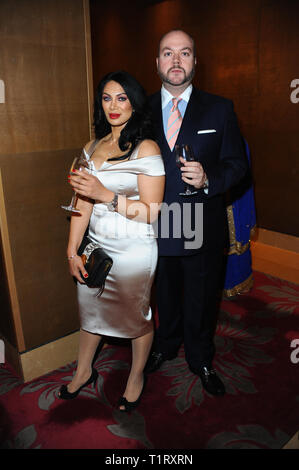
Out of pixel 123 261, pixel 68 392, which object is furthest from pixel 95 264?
pixel 68 392

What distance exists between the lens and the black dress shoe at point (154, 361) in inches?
98.3

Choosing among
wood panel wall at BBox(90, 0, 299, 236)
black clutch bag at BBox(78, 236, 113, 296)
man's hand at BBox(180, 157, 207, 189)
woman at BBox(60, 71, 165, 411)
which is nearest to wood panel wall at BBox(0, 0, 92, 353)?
woman at BBox(60, 71, 165, 411)

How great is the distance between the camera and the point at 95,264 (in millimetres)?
1923

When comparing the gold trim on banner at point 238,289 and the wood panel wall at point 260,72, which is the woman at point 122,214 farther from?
the wood panel wall at point 260,72

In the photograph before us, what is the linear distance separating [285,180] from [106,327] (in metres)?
2.99

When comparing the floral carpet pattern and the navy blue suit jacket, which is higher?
the navy blue suit jacket

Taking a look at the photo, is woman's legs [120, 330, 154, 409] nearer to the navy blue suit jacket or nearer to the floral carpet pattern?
Result: the floral carpet pattern

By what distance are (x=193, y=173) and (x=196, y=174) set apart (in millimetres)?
16

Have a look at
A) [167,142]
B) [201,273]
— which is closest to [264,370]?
[201,273]

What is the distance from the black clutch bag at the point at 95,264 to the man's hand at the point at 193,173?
1.84 ft

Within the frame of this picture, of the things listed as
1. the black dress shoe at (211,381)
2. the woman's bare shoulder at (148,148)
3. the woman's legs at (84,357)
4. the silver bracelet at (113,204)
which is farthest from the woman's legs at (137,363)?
the woman's bare shoulder at (148,148)

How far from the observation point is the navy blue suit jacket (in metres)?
1.99

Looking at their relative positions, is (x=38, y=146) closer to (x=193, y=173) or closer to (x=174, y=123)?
(x=174, y=123)

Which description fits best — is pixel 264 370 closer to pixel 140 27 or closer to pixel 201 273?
pixel 201 273
